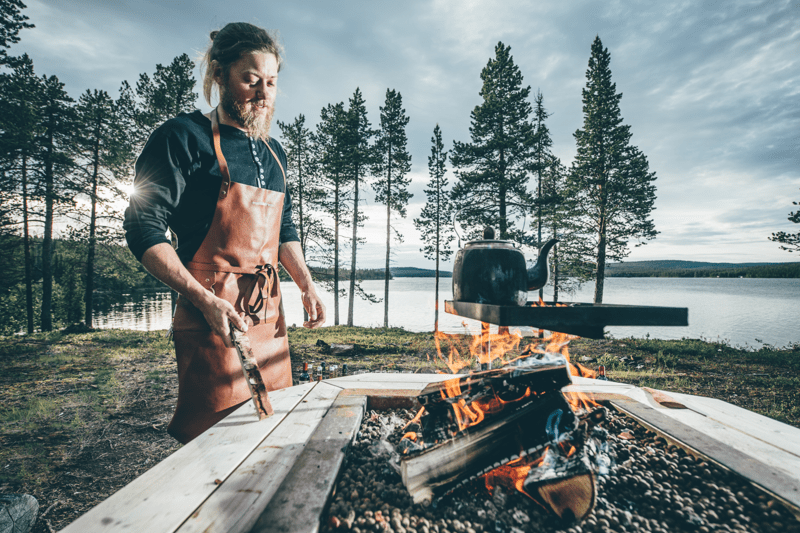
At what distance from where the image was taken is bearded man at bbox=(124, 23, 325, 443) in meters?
1.43

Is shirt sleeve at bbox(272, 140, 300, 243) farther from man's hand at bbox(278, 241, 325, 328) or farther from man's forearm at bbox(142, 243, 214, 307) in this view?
man's forearm at bbox(142, 243, 214, 307)

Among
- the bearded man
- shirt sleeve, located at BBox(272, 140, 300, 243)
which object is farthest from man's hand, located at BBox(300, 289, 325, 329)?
shirt sleeve, located at BBox(272, 140, 300, 243)

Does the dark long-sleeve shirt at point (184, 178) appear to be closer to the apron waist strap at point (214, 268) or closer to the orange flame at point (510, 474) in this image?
the apron waist strap at point (214, 268)

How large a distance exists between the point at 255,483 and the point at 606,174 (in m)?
21.2

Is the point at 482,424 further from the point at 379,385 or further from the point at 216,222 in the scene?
the point at 216,222

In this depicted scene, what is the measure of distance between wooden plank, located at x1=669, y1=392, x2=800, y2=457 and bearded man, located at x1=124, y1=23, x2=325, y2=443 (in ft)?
7.82

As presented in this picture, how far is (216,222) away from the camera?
1624 mm

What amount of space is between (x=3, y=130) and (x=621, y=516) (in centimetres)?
2076

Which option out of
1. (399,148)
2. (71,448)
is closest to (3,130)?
(71,448)

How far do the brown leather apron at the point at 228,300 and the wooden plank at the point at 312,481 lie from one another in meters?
0.56

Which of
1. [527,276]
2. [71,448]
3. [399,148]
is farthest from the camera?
[399,148]

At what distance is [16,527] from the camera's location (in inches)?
88.0

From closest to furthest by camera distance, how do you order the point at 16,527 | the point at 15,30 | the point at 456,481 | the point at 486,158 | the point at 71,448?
the point at 456,481
the point at 16,527
the point at 71,448
the point at 15,30
the point at 486,158

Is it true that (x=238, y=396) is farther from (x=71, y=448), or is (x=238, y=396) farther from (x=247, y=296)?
(x=71, y=448)
